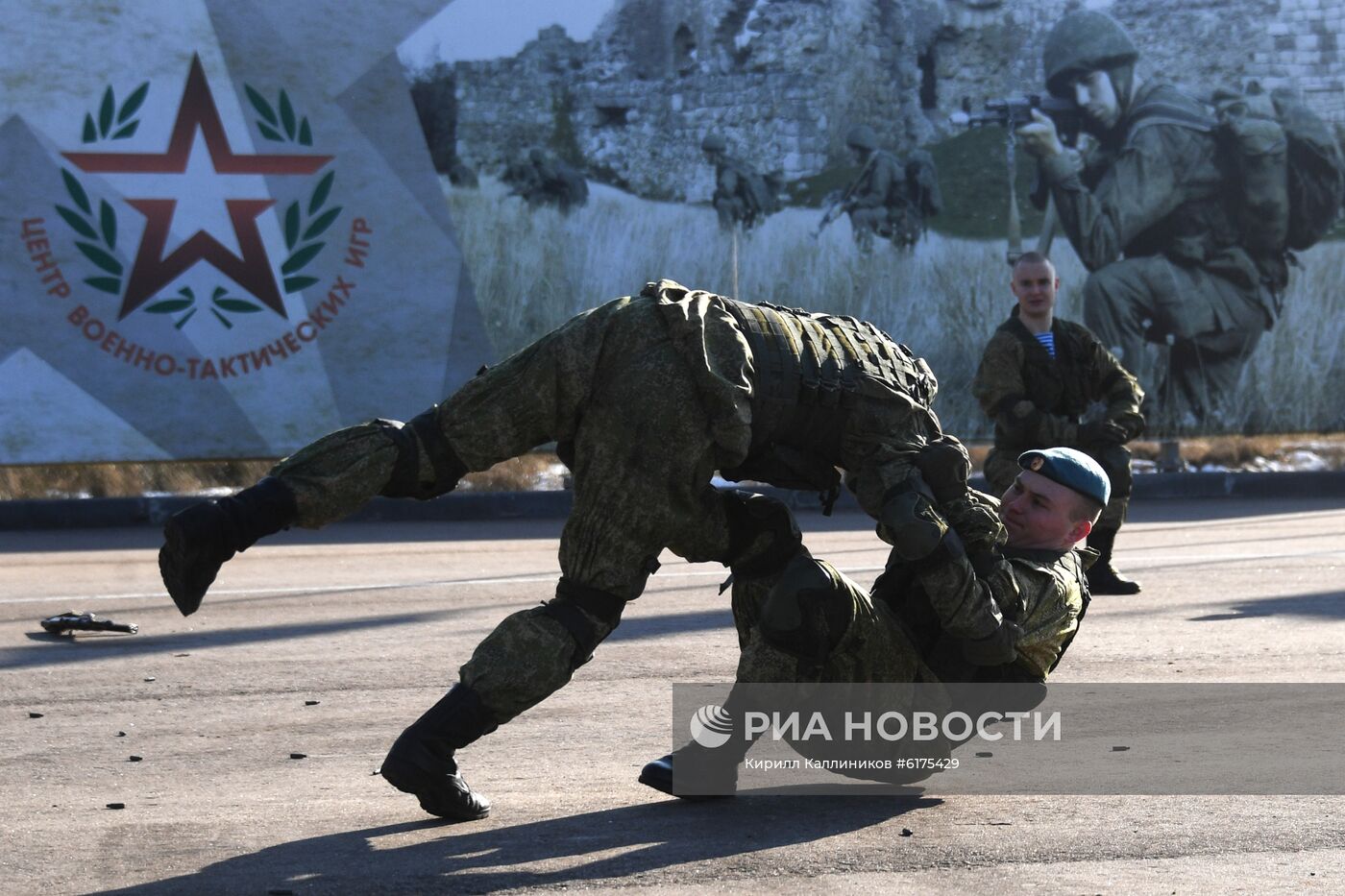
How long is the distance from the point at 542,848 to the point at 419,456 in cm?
85

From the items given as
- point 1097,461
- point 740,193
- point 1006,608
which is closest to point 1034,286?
point 1097,461

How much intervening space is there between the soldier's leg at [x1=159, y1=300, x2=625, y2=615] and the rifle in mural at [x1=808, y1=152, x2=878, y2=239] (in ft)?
43.2

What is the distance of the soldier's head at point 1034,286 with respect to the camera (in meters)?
7.96

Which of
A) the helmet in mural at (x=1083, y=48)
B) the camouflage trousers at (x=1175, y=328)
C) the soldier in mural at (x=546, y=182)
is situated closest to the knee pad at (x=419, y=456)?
the soldier in mural at (x=546, y=182)

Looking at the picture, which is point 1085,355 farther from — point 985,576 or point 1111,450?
point 985,576

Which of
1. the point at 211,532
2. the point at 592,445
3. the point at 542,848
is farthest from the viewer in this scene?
the point at 592,445

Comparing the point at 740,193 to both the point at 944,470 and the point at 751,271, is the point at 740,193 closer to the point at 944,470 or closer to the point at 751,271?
the point at 751,271

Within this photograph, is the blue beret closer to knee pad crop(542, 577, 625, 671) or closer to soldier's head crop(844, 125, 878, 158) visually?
knee pad crop(542, 577, 625, 671)

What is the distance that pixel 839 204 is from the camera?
55.3ft

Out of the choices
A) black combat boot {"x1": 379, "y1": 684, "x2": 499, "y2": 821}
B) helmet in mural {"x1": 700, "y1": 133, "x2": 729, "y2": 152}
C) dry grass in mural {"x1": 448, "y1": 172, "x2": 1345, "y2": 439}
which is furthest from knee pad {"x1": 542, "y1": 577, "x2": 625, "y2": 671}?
helmet in mural {"x1": 700, "y1": 133, "x2": 729, "y2": 152}

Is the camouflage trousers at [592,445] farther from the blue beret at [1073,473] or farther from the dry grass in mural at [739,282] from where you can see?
the dry grass in mural at [739,282]

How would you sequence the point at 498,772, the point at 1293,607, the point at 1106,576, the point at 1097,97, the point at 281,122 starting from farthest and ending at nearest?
the point at 1097,97 → the point at 281,122 → the point at 1106,576 → the point at 1293,607 → the point at 498,772

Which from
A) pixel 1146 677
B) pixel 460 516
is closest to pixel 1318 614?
pixel 1146 677

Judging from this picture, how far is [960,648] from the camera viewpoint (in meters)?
3.98
